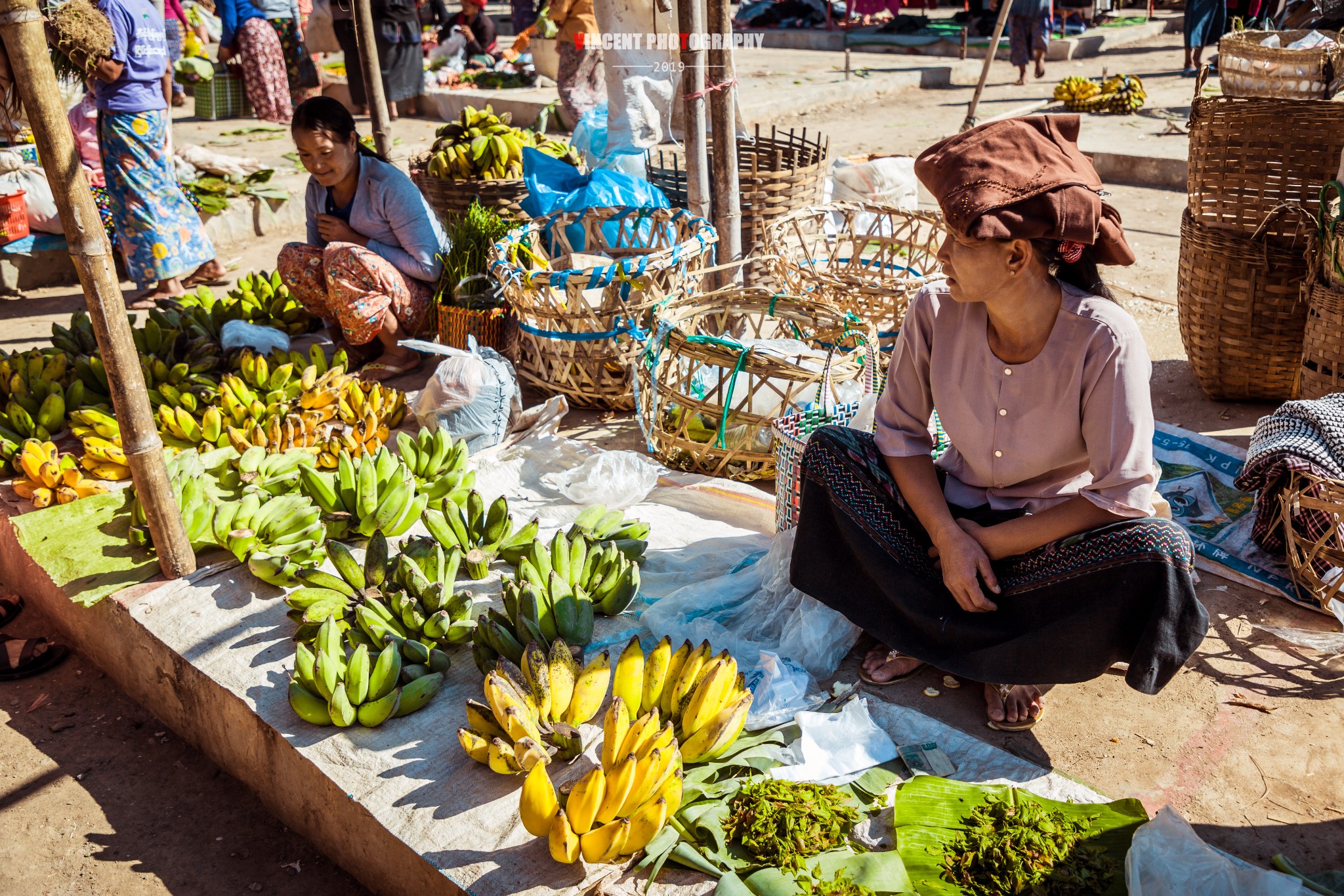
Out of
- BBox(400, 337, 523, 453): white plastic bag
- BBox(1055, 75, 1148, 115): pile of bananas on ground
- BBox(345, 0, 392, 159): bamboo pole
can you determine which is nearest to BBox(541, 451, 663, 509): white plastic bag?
BBox(400, 337, 523, 453): white plastic bag

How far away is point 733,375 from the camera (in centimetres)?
313

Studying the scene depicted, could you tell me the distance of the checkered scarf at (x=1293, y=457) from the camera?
2574 millimetres

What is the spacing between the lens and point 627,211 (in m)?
4.52

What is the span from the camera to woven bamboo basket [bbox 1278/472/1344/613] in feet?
8.08

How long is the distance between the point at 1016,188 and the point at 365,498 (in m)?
2.01

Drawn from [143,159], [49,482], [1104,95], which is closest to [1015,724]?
[49,482]

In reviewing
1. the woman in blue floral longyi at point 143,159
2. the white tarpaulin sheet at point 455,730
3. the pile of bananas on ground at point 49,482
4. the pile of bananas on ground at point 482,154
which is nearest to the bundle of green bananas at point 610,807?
the white tarpaulin sheet at point 455,730

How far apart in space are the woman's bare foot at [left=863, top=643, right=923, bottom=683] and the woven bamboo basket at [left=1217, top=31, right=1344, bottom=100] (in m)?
2.76

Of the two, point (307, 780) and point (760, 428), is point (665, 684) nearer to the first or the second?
point (307, 780)

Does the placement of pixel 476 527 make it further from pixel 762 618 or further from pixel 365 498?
pixel 762 618

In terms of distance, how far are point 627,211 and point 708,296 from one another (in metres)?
1.00

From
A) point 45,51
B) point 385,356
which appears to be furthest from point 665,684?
point 385,356

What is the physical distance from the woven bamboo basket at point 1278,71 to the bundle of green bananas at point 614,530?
2894mm

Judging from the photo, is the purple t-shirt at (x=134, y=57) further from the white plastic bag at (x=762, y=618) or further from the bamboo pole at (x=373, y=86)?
the white plastic bag at (x=762, y=618)
